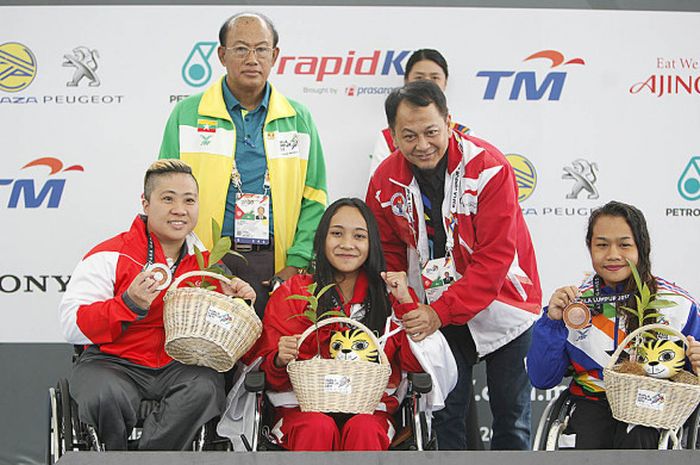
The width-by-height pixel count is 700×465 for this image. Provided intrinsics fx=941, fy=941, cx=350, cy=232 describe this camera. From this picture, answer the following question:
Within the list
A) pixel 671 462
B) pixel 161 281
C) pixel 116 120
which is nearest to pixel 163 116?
pixel 116 120

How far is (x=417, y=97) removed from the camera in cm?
324

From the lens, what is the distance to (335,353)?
10.4 feet

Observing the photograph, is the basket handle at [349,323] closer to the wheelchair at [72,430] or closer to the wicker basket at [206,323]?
the wicker basket at [206,323]

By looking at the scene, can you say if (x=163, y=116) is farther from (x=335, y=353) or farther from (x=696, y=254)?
(x=696, y=254)

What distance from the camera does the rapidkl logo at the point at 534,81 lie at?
4.65 m

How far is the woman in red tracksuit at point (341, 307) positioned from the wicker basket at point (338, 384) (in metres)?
0.13

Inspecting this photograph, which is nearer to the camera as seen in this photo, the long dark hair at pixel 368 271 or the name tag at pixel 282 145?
the long dark hair at pixel 368 271

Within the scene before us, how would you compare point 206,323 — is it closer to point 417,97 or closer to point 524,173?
point 417,97

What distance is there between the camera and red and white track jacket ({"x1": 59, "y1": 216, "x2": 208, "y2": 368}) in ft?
10.3

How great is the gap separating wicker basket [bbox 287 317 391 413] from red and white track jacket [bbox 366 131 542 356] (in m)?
0.49

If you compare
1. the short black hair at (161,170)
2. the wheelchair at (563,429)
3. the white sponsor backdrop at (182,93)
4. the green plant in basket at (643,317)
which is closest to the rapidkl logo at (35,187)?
the white sponsor backdrop at (182,93)

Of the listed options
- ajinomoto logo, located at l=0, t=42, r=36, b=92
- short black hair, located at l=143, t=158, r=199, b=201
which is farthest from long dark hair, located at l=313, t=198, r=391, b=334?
ajinomoto logo, located at l=0, t=42, r=36, b=92

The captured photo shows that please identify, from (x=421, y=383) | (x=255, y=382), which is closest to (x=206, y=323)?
(x=255, y=382)

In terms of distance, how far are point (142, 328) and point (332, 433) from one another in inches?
30.4
